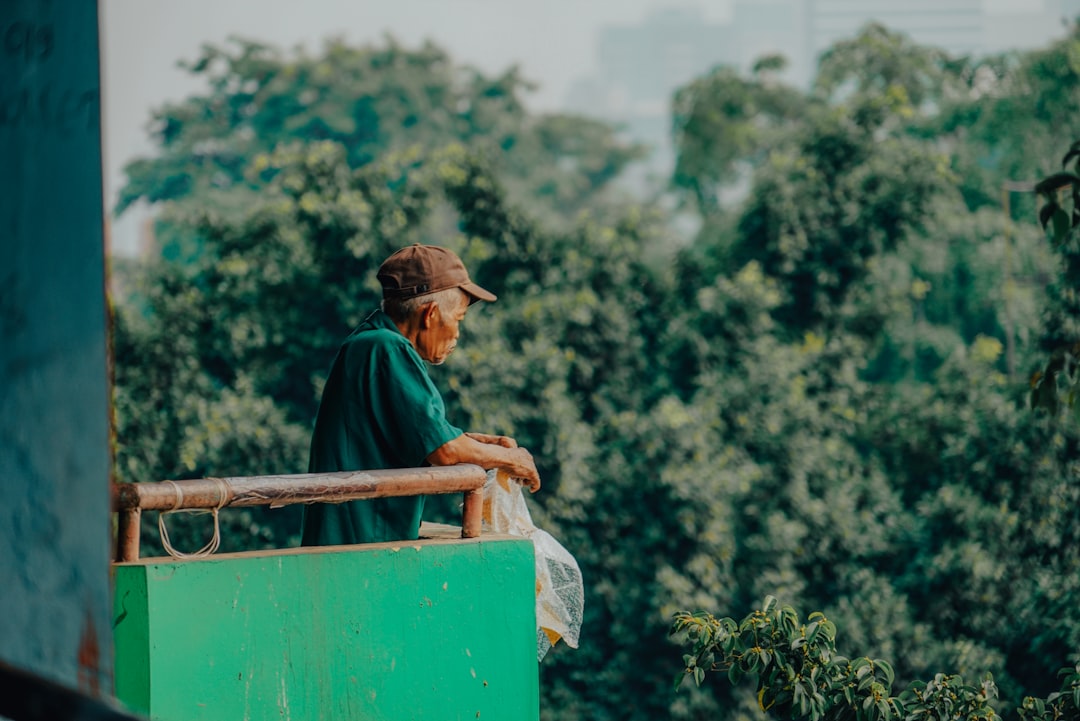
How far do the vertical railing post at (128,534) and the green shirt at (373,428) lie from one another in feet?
1.78

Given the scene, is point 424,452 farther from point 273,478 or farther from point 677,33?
point 677,33

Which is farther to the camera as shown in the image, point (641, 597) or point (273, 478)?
point (641, 597)

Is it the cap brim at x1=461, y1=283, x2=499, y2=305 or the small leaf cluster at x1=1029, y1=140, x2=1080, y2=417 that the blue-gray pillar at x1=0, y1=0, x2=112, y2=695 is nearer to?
the cap brim at x1=461, y1=283, x2=499, y2=305

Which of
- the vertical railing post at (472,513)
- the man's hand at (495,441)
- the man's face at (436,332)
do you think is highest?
the man's face at (436,332)

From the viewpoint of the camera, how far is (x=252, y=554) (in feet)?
8.84

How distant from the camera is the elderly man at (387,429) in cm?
307

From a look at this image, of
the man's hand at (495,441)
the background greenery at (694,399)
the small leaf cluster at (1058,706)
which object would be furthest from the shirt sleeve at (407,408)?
the background greenery at (694,399)

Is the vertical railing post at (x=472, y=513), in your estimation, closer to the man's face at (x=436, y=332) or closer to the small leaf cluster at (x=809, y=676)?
the man's face at (x=436, y=332)

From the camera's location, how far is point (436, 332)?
10.9 ft

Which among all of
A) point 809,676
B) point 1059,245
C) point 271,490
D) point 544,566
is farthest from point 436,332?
point 1059,245

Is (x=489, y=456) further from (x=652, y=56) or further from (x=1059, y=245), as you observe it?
(x=652, y=56)

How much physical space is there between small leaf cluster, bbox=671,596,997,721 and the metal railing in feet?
4.24

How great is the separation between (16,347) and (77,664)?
1.43ft

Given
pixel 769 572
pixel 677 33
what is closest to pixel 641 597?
pixel 769 572
